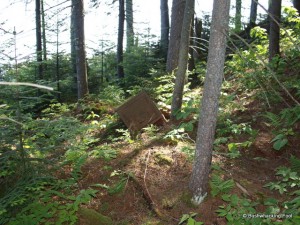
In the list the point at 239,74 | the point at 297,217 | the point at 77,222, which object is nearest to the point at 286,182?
the point at 297,217

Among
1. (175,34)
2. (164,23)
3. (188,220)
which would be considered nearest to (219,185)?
(188,220)

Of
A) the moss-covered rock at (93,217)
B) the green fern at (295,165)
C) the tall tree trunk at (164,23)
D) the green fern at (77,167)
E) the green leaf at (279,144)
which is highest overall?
the tall tree trunk at (164,23)

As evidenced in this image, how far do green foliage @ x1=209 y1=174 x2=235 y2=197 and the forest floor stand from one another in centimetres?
10

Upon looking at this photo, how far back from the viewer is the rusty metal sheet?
7094 millimetres

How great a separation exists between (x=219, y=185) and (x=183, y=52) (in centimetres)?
342

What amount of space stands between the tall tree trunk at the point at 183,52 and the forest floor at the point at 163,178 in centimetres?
129

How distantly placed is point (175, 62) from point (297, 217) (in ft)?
23.1

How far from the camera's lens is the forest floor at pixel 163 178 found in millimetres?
4234

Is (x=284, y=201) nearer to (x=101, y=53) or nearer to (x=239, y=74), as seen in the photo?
(x=239, y=74)

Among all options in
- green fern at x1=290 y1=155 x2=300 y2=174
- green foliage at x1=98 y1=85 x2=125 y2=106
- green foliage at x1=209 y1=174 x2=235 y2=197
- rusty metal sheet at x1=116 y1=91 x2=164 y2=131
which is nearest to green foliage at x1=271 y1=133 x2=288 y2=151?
green fern at x1=290 y1=155 x2=300 y2=174

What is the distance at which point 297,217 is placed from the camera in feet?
11.4

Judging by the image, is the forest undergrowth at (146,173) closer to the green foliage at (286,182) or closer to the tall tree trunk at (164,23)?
the green foliage at (286,182)

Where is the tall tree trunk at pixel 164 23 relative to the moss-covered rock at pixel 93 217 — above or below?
above

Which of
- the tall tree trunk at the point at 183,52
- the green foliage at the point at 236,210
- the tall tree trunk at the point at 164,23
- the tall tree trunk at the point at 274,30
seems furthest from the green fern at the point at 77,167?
the tall tree trunk at the point at 164,23
